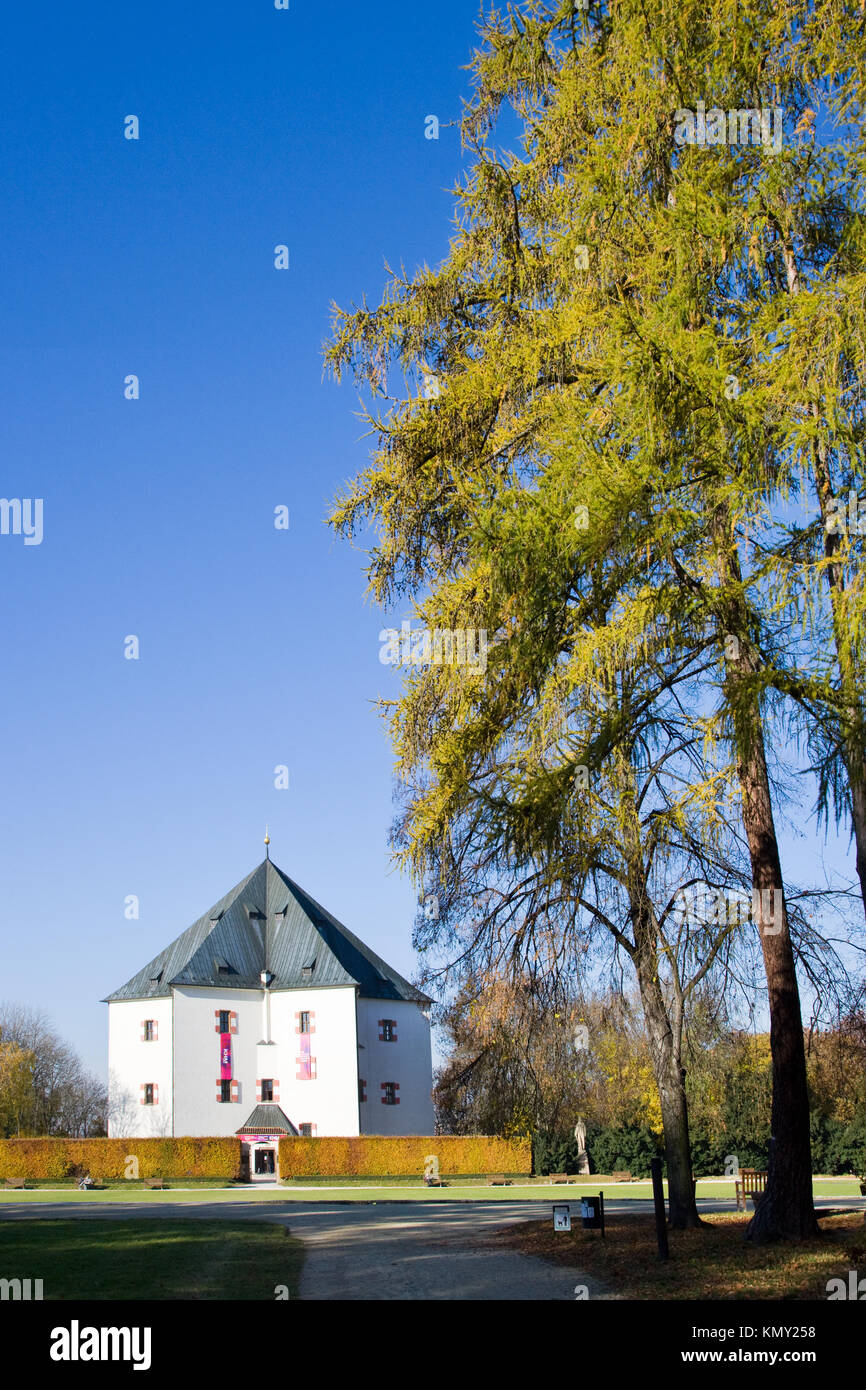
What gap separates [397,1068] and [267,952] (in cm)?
878

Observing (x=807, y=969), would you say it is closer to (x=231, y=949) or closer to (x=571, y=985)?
(x=571, y=985)

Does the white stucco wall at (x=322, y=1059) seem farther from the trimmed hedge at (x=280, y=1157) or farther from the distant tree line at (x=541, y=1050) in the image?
the distant tree line at (x=541, y=1050)

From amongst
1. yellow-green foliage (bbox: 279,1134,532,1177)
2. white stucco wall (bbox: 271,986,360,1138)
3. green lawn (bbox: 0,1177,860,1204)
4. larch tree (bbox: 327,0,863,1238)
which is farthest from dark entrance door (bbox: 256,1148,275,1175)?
larch tree (bbox: 327,0,863,1238)

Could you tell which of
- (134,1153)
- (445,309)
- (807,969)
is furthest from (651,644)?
(134,1153)

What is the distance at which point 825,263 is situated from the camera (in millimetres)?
11023

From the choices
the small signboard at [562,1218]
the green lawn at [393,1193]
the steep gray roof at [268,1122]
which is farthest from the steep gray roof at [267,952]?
the small signboard at [562,1218]

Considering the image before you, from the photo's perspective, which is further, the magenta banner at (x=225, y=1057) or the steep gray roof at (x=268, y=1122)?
the magenta banner at (x=225, y=1057)

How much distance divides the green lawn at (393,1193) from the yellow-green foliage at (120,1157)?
1.89 meters

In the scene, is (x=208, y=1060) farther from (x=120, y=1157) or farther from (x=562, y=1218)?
(x=562, y=1218)

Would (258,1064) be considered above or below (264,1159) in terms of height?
above

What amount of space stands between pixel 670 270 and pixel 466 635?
395 centimetres

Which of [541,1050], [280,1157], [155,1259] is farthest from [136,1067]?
[541,1050]

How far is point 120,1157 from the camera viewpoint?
48.1 meters

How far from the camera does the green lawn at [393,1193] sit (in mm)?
31094
